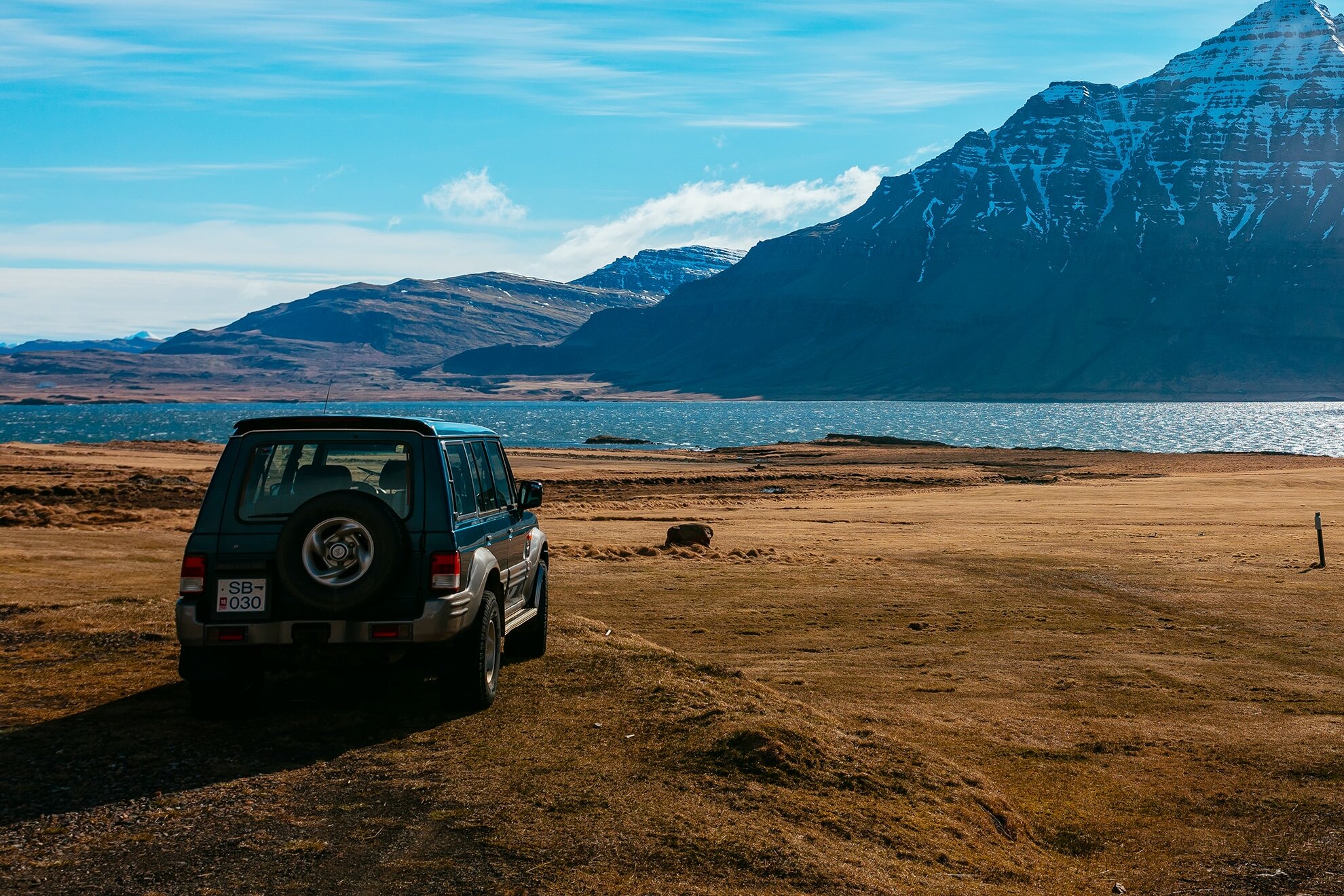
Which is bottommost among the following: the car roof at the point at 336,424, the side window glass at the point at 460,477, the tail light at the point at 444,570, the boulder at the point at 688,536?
the boulder at the point at 688,536

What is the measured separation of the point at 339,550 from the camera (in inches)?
354

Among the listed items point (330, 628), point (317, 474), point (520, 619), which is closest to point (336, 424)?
point (317, 474)

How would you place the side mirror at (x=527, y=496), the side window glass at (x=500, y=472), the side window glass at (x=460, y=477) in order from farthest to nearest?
the side mirror at (x=527, y=496), the side window glass at (x=500, y=472), the side window glass at (x=460, y=477)

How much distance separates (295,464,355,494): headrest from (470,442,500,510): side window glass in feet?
4.06

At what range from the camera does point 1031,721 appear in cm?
1261

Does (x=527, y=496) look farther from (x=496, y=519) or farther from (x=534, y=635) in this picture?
(x=534, y=635)

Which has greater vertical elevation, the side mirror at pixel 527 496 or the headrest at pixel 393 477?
the headrest at pixel 393 477

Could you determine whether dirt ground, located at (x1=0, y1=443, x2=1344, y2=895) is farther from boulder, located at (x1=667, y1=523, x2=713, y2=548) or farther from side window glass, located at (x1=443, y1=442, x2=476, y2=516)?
boulder, located at (x1=667, y1=523, x2=713, y2=548)

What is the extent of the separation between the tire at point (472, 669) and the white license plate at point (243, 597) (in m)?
1.60

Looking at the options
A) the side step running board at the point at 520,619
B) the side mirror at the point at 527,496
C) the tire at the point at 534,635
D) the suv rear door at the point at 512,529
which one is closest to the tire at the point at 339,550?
the side step running board at the point at 520,619

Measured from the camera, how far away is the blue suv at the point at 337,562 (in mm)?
8977

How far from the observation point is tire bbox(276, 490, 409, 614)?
893 cm

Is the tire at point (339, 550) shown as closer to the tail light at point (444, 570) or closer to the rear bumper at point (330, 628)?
the rear bumper at point (330, 628)

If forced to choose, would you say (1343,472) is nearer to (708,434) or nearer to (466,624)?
(466,624)
